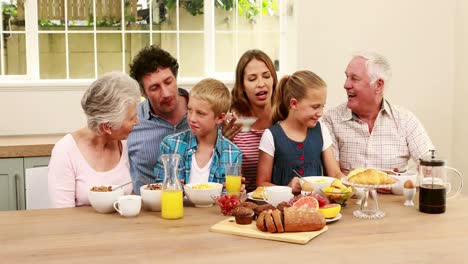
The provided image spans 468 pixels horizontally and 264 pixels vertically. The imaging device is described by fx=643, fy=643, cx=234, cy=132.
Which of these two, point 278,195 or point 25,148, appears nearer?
point 278,195

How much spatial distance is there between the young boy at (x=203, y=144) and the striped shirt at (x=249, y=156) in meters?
0.36

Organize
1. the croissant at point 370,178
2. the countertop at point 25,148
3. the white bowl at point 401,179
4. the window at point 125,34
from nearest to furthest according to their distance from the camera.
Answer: the croissant at point 370,178 → the white bowl at point 401,179 → the countertop at point 25,148 → the window at point 125,34

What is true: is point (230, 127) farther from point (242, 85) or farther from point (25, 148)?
point (25, 148)

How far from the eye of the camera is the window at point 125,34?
4.48m

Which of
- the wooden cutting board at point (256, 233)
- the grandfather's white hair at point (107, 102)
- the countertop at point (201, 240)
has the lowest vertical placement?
the countertop at point (201, 240)

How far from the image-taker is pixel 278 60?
4.93m

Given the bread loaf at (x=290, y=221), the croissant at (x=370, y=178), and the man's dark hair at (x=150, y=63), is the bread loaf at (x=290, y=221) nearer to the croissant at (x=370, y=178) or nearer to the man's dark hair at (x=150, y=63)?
the croissant at (x=370, y=178)

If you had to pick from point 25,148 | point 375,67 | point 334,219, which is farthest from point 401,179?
point 25,148

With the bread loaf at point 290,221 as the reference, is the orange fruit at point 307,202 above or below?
above

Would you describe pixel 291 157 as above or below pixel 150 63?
below

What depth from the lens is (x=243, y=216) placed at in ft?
6.68

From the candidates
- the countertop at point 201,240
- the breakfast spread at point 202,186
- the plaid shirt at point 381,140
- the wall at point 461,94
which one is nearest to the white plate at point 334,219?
the countertop at point 201,240

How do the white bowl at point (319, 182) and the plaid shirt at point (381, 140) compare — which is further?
the plaid shirt at point (381, 140)

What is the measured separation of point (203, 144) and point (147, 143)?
1.46 ft
